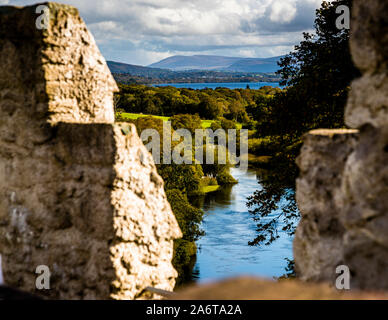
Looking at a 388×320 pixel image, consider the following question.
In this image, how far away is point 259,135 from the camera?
11.7 meters

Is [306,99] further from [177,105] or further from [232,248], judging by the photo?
[177,105]

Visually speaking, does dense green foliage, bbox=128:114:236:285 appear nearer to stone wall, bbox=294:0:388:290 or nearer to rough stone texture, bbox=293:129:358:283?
rough stone texture, bbox=293:129:358:283

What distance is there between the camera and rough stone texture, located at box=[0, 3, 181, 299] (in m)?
4.54

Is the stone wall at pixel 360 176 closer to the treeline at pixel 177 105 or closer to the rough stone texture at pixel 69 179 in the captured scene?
the rough stone texture at pixel 69 179


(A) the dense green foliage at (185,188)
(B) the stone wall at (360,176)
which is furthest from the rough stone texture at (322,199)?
(A) the dense green foliage at (185,188)

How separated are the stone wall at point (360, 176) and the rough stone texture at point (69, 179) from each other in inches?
74.1

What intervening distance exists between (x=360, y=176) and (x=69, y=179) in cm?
303

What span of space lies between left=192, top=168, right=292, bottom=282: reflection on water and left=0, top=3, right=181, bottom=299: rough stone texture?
45.3ft

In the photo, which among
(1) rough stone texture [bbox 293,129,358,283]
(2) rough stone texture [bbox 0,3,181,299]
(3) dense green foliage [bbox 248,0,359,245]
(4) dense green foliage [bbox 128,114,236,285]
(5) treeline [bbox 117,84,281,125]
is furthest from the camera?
(5) treeline [bbox 117,84,281,125]

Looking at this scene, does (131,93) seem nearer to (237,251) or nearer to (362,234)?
(237,251)

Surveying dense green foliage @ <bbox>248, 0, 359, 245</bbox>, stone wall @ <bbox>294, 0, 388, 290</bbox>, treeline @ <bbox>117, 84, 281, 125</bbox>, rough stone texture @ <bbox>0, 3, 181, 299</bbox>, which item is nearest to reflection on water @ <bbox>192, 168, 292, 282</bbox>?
dense green foliage @ <bbox>248, 0, 359, 245</bbox>

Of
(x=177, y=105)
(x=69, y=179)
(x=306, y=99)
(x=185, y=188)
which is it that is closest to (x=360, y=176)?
(x=69, y=179)

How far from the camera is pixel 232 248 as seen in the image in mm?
24469

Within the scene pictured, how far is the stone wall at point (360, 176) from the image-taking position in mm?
2893
